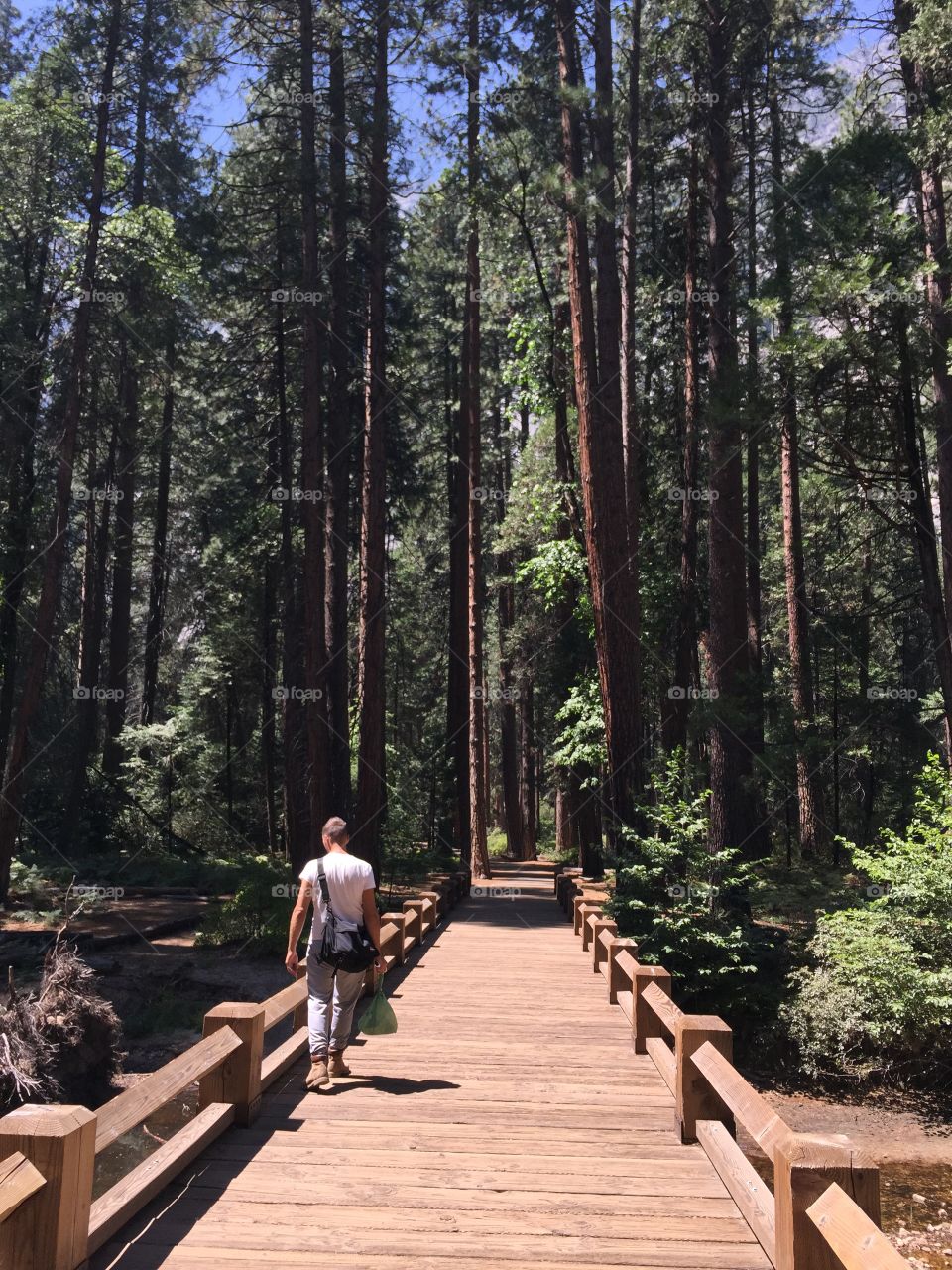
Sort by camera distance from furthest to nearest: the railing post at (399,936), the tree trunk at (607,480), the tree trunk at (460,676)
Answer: the tree trunk at (460,676) → the tree trunk at (607,480) → the railing post at (399,936)

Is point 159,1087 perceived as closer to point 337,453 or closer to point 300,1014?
point 300,1014

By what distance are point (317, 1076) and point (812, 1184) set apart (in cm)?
409

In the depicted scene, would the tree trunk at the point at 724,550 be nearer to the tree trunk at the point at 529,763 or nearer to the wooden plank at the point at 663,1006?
the wooden plank at the point at 663,1006

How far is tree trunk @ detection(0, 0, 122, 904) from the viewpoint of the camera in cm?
1897

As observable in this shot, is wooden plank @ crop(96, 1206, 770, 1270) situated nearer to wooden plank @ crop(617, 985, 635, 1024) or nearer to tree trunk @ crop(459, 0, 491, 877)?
wooden plank @ crop(617, 985, 635, 1024)

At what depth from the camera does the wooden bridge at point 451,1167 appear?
3.73 metres

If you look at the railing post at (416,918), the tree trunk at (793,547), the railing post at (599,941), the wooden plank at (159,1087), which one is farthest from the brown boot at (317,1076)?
the tree trunk at (793,547)

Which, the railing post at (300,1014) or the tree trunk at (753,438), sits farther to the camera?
the tree trunk at (753,438)

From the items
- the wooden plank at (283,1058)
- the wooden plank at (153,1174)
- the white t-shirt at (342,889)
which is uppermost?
the white t-shirt at (342,889)

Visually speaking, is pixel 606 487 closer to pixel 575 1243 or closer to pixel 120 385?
pixel 575 1243

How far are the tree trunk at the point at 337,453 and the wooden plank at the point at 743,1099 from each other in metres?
14.3

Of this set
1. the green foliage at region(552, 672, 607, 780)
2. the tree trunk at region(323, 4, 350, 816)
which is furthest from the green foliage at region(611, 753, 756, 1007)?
the tree trunk at region(323, 4, 350, 816)

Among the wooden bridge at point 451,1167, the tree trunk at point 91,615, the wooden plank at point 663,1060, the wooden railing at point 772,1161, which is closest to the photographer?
the wooden railing at point 772,1161

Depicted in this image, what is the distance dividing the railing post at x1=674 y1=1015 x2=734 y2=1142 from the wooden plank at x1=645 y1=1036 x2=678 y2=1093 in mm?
123
